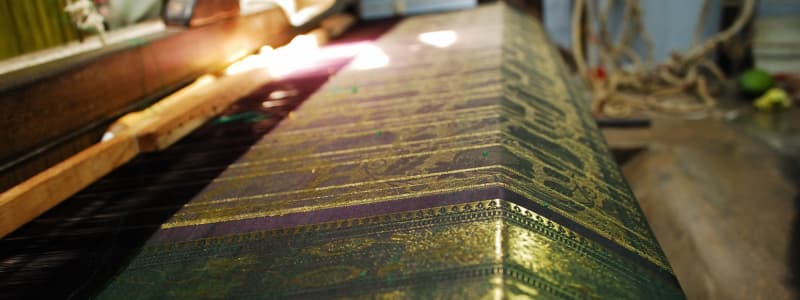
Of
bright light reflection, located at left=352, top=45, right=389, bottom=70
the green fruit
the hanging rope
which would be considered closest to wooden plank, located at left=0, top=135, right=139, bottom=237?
bright light reflection, located at left=352, top=45, right=389, bottom=70

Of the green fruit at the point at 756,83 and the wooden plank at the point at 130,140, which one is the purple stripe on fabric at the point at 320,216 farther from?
the green fruit at the point at 756,83

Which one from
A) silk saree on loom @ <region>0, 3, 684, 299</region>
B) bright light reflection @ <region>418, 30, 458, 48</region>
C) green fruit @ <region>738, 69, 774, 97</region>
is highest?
silk saree on loom @ <region>0, 3, 684, 299</region>

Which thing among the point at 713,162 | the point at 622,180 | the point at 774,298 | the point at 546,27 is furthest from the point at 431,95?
the point at 546,27

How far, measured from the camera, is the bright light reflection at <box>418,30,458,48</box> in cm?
355

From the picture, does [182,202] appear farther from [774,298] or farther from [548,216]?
[774,298]

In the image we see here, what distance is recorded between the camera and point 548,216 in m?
1.23

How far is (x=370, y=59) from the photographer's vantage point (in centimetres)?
327

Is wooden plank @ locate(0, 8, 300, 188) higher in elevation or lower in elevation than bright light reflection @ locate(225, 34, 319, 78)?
higher

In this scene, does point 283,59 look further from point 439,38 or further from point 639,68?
point 639,68

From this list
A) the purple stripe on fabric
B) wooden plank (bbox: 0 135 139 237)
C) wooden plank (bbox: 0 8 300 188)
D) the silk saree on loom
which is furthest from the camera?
wooden plank (bbox: 0 8 300 188)

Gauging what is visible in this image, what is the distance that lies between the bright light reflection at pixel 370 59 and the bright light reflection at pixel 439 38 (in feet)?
1.11

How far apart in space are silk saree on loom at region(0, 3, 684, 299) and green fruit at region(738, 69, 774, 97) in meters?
3.38

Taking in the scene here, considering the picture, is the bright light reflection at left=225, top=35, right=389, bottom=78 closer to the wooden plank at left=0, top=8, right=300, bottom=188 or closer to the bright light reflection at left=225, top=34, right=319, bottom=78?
the bright light reflection at left=225, top=34, right=319, bottom=78

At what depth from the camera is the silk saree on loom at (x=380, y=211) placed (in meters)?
1.06
